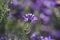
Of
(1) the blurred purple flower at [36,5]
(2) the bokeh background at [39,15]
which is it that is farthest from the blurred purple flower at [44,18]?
(1) the blurred purple flower at [36,5]

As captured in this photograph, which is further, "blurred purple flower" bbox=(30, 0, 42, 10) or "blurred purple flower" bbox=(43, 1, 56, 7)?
"blurred purple flower" bbox=(43, 1, 56, 7)

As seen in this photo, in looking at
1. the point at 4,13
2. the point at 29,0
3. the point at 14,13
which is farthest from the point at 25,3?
the point at 4,13

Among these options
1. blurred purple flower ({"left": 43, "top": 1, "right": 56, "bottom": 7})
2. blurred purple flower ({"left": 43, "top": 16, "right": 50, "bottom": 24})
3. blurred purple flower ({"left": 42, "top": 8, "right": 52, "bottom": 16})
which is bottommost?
blurred purple flower ({"left": 43, "top": 16, "right": 50, "bottom": 24})

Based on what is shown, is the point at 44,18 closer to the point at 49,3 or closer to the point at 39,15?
the point at 39,15

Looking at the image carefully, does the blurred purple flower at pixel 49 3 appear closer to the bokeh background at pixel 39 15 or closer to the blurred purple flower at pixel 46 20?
the bokeh background at pixel 39 15

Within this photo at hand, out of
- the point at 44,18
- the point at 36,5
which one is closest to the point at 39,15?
the point at 44,18

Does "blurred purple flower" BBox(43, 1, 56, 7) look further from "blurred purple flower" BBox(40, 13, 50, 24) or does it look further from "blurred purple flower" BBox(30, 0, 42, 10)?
"blurred purple flower" BBox(40, 13, 50, 24)

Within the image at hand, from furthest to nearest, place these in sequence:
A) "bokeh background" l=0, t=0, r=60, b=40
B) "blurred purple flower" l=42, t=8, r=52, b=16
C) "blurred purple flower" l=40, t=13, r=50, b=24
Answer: "blurred purple flower" l=42, t=8, r=52, b=16 < "blurred purple flower" l=40, t=13, r=50, b=24 < "bokeh background" l=0, t=0, r=60, b=40

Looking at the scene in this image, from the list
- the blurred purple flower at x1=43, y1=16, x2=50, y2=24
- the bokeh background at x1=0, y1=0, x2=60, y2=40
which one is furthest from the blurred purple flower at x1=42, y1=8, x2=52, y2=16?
the blurred purple flower at x1=43, y1=16, x2=50, y2=24

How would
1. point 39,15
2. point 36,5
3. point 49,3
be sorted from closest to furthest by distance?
point 39,15, point 36,5, point 49,3

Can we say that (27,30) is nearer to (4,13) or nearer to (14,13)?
(4,13)

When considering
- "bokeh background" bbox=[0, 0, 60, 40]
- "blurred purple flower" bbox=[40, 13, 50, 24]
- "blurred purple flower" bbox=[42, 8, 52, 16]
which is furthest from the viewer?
"blurred purple flower" bbox=[42, 8, 52, 16]
